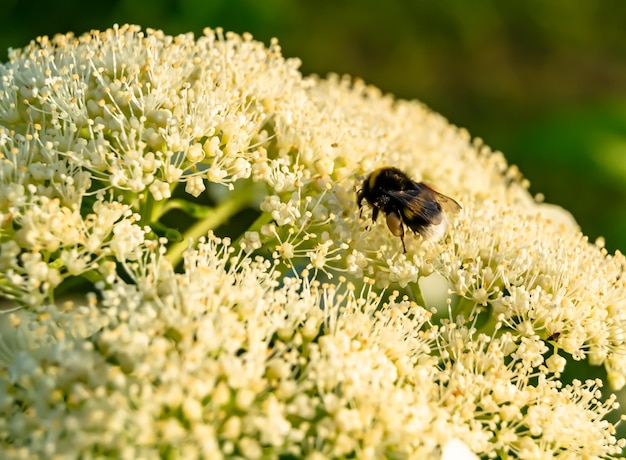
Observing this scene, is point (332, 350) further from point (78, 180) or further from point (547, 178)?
point (547, 178)

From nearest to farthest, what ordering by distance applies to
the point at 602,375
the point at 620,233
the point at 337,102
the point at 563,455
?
the point at 563,455 → the point at 337,102 → the point at 602,375 → the point at 620,233

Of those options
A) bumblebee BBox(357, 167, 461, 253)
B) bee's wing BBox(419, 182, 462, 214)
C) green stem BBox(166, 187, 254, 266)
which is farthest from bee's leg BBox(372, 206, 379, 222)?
green stem BBox(166, 187, 254, 266)

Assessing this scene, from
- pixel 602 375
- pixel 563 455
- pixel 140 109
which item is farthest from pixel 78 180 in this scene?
pixel 602 375

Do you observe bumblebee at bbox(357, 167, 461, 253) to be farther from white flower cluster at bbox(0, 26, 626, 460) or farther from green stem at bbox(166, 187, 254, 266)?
green stem at bbox(166, 187, 254, 266)

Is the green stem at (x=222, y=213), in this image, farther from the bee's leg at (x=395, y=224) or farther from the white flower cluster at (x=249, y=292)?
the bee's leg at (x=395, y=224)

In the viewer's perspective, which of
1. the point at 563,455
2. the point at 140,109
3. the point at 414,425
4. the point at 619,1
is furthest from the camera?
the point at 619,1
